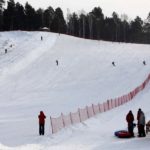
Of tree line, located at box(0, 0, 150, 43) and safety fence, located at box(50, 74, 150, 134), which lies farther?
tree line, located at box(0, 0, 150, 43)

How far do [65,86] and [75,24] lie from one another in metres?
76.0

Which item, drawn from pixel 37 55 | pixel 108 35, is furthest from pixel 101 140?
pixel 108 35

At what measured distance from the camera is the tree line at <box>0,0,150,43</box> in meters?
110

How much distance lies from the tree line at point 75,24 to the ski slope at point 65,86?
2460 centimetres

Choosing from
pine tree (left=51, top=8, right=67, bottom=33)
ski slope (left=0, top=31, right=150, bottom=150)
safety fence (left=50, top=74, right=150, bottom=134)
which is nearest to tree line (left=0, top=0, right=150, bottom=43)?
pine tree (left=51, top=8, right=67, bottom=33)

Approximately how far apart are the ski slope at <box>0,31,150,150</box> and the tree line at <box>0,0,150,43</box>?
969 inches

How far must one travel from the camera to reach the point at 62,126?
93.4 ft

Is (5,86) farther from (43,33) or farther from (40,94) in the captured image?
(43,33)

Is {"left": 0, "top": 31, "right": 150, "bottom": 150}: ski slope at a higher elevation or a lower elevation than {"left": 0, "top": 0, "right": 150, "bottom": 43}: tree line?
lower

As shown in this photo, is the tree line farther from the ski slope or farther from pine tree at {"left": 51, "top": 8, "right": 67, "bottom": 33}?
the ski slope

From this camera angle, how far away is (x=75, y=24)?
130m

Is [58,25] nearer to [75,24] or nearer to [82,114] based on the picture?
[75,24]

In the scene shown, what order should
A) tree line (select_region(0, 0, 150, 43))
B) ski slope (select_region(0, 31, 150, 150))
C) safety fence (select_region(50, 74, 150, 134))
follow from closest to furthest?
ski slope (select_region(0, 31, 150, 150)) < safety fence (select_region(50, 74, 150, 134)) < tree line (select_region(0, 0, 150, 43))

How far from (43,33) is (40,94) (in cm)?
3499
